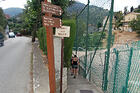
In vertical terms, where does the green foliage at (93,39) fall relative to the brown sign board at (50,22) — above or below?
below

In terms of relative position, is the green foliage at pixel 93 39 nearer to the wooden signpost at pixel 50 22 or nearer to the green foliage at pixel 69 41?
the green foliage at pixel 69 41

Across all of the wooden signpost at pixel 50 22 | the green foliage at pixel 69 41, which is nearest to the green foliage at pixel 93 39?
the green foliage at pixel 69 41

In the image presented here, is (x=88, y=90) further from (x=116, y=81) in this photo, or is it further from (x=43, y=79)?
(x=43, y=79)

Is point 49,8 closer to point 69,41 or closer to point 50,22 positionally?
point 50,22

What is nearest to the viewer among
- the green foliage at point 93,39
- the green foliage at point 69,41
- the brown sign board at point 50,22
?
the brown sign board at point 50,22

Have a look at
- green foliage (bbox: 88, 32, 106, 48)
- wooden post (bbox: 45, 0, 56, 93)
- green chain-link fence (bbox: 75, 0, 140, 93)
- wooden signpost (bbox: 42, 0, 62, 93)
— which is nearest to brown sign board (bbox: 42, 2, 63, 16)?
wooden signpost (bbox: 42, 0, 62, 93)

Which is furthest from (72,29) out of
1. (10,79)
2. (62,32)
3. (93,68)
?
(10,79)

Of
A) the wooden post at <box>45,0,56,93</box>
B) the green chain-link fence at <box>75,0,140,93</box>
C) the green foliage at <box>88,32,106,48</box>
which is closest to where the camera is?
the green chain-link fence at <box>75,0,140,93</box>

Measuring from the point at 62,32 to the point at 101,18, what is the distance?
1.89m

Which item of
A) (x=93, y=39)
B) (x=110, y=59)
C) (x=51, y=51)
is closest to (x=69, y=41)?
(x=93, y=39)

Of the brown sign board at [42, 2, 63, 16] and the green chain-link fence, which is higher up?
the brown sign board at [42, 2, 63, 16]

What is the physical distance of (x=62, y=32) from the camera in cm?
353

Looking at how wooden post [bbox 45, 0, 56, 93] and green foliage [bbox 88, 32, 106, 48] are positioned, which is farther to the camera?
green foliage [bbox 88, 32, 106, 48]

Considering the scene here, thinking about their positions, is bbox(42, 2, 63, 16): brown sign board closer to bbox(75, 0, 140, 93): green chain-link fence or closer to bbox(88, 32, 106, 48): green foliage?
bbox(75, 0, 140, 93): green chain-link fence
